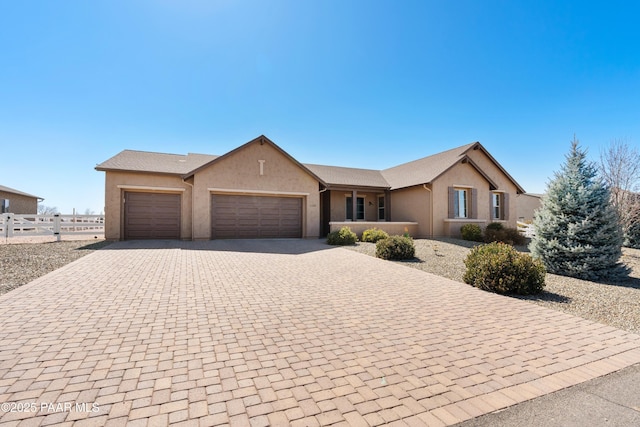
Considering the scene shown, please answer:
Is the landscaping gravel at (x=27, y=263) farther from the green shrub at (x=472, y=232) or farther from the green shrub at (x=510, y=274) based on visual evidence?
the green shrub at (x=472, y=232)

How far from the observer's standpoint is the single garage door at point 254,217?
16.2m

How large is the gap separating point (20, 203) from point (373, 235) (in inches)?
1641

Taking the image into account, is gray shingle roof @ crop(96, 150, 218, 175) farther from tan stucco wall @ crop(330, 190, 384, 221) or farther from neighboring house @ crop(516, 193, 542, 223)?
neighboring house @ crop(516, 193, 542, 223)

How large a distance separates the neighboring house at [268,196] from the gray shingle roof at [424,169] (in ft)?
0.47

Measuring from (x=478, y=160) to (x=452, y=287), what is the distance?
17814mm

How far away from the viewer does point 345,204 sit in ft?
70.5

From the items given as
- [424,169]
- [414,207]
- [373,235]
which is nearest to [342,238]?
[373,235]

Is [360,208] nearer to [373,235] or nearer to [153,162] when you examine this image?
[373,235]

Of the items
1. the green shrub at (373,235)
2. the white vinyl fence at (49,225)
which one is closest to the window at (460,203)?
the green shrub at (373,235)

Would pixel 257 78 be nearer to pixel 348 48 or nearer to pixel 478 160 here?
pixel 348 48

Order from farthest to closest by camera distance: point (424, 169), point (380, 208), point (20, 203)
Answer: point (20, 203), point (380, 208), point (424, 169)

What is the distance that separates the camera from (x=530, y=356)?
12.3 feet

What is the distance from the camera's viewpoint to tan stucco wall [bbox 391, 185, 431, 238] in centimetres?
1842

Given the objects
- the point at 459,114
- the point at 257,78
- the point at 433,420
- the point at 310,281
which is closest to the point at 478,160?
the point at 459,114
